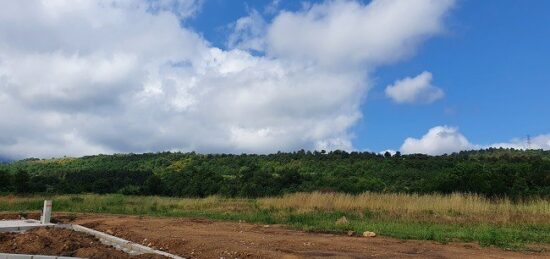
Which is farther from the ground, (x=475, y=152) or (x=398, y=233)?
(x=475, y=152)

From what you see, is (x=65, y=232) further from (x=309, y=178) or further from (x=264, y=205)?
(x=309, y=178)

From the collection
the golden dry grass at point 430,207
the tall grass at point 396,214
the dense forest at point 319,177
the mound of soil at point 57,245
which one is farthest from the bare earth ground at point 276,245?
the dense forest at point 319,177

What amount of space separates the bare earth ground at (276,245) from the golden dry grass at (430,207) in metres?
6.81

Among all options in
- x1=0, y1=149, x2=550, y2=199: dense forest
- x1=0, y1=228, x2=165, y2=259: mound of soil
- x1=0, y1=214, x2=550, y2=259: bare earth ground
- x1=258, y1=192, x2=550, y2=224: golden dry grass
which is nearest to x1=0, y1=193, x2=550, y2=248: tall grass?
x1=258, y1=192, x2=550, y2=224: golden dry grass

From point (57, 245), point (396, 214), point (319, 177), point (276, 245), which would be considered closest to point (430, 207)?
point (396, 214)

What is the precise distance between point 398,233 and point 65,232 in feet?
25.9

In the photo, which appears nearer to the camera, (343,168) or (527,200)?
(527,200)

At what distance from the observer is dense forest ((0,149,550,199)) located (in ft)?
101

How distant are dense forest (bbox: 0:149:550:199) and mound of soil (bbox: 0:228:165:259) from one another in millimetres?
20641

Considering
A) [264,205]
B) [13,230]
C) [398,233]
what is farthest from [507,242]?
[264,205]

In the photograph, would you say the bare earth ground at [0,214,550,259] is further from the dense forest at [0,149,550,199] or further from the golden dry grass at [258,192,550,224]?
the dense forest at [0,149,550,199]

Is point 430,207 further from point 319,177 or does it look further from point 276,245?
point 319,177

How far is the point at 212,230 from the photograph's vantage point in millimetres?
13617

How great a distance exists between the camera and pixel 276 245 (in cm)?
1044
